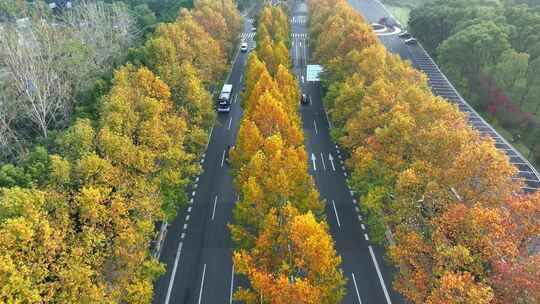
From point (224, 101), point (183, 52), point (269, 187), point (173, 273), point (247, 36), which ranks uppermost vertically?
point (183, 52)

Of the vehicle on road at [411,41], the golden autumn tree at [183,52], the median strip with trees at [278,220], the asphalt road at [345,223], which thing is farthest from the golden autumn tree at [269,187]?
the vehicle on road at [411,41]

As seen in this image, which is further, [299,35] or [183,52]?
[299,35]

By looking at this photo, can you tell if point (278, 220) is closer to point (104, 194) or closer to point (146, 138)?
point (104, 194)

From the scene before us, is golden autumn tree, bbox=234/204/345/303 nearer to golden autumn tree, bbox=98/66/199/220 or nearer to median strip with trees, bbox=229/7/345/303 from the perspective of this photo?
median strip with trees, bbox=229/7/345/303

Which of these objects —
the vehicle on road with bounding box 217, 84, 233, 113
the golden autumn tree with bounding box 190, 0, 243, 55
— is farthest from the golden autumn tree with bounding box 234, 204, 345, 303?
the golden autumn tree with bounding box 190, 0, 243, 55

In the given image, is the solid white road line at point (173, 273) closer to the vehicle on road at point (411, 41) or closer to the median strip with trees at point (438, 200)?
the median strip with trees at point (438, 200)

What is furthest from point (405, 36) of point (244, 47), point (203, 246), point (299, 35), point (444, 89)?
point (203, 246)

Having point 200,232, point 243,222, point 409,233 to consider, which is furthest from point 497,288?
point 200,232
